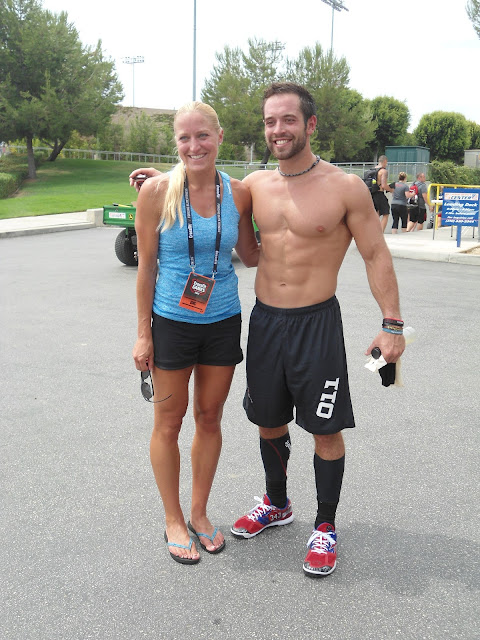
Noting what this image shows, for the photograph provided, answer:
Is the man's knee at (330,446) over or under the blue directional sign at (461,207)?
under

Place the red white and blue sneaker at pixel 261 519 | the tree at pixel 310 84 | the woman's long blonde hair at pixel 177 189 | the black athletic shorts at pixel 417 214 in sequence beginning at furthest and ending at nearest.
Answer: the tree at pixel 310 84
the black athletic shorts at pixel 417 214
the red white and blue sneaker at pixel 261 519
the woman's long blonde hair at pixel 177 189

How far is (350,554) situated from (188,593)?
29.3 inches

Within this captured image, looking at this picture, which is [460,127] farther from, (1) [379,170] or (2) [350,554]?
(2) [350,554]

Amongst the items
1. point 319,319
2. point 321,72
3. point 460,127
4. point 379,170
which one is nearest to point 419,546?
point 319,319

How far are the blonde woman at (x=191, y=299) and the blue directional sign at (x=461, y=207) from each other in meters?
11.5

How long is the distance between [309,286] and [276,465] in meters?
0.88

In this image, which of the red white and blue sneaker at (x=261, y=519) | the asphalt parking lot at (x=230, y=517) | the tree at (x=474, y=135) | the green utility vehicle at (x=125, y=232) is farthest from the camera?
the tree at (x=474, y=135)

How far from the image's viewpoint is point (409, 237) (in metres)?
15.1

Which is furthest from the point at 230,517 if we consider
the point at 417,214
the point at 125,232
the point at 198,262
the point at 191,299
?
the point at 417,214

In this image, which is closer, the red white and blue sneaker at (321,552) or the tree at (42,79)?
the red white and blue sneaker at (321,552)

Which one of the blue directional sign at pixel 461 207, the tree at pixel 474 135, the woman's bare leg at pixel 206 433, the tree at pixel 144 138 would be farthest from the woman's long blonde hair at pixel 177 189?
the tree at pixel 474 135

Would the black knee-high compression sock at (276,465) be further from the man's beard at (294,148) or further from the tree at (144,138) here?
the tree at (144,138)

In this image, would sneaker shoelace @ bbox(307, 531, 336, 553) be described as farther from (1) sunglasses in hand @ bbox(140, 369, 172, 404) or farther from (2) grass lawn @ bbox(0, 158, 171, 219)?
(2) grass lawn @ bbox(0, 158, 171, 219)

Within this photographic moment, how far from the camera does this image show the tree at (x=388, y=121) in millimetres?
66750
